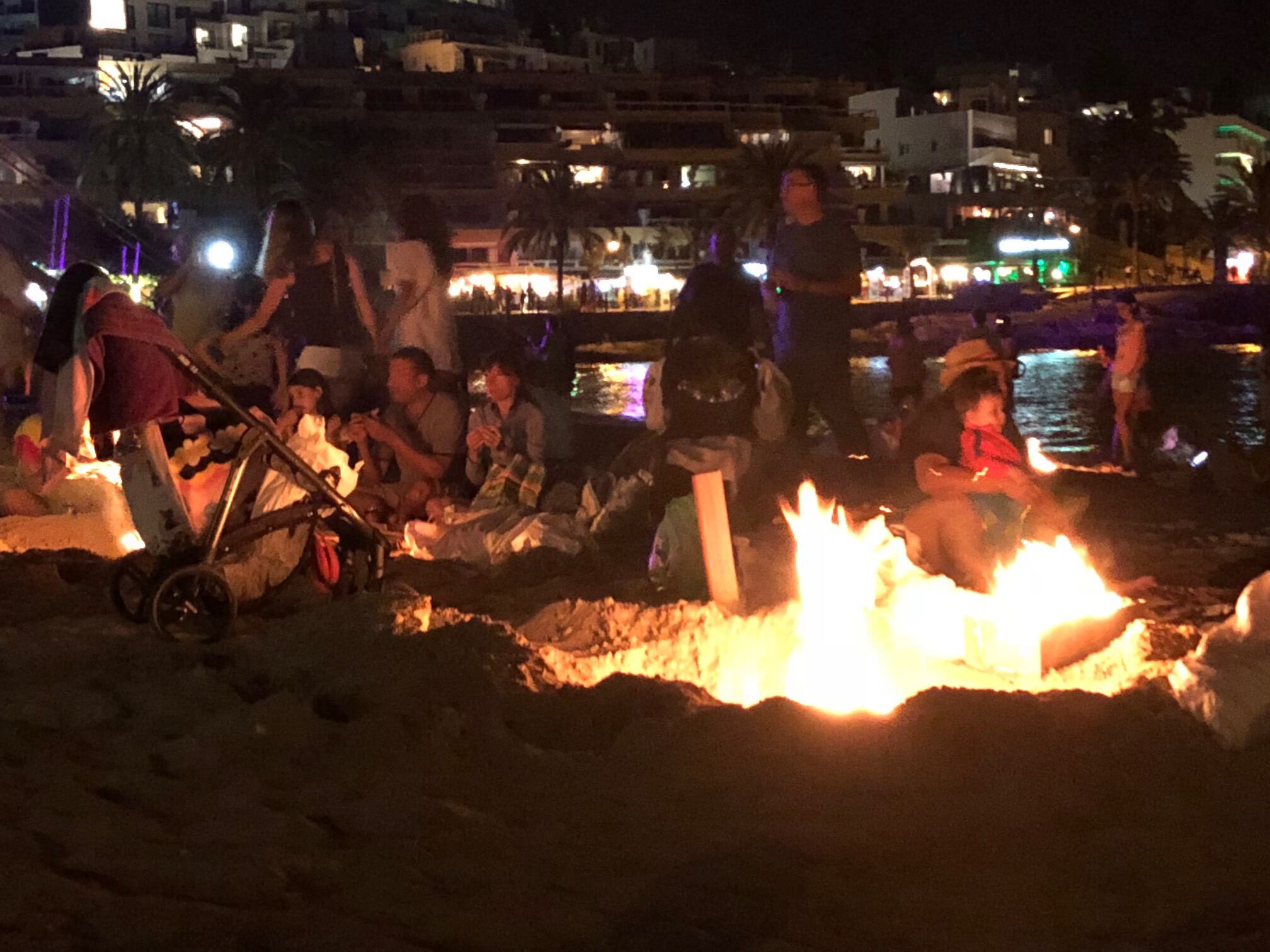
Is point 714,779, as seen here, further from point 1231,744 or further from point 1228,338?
point 1228,338

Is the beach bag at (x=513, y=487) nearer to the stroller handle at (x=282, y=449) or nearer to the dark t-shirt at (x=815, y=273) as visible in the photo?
the stroller handle at (x=282, y=449)

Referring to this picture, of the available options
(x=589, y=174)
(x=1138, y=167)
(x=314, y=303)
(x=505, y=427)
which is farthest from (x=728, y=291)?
(x=1138, y=167)

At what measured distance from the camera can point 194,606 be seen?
542 cm

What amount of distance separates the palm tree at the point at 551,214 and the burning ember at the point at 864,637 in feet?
190

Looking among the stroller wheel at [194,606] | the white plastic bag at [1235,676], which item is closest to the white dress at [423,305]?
the stroller wheel at [194,606]

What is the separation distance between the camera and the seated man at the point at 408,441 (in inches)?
305

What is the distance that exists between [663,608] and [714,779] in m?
2.18

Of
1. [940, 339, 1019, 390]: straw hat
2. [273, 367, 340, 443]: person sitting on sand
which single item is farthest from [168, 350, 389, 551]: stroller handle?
[940, 339, 1019, 390]: straw hat

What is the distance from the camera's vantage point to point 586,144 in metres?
69.6

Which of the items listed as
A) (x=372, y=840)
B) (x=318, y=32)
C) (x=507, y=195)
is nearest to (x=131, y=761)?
(x=372, y=840)

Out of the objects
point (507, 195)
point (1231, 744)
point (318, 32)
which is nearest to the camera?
point (1231, 744)

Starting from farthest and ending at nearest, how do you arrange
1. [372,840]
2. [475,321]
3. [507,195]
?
[507,195] → [475,321] → [372,840]

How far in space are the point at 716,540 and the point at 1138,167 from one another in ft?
289

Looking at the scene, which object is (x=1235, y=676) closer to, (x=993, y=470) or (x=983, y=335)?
(x=993, y=470)
